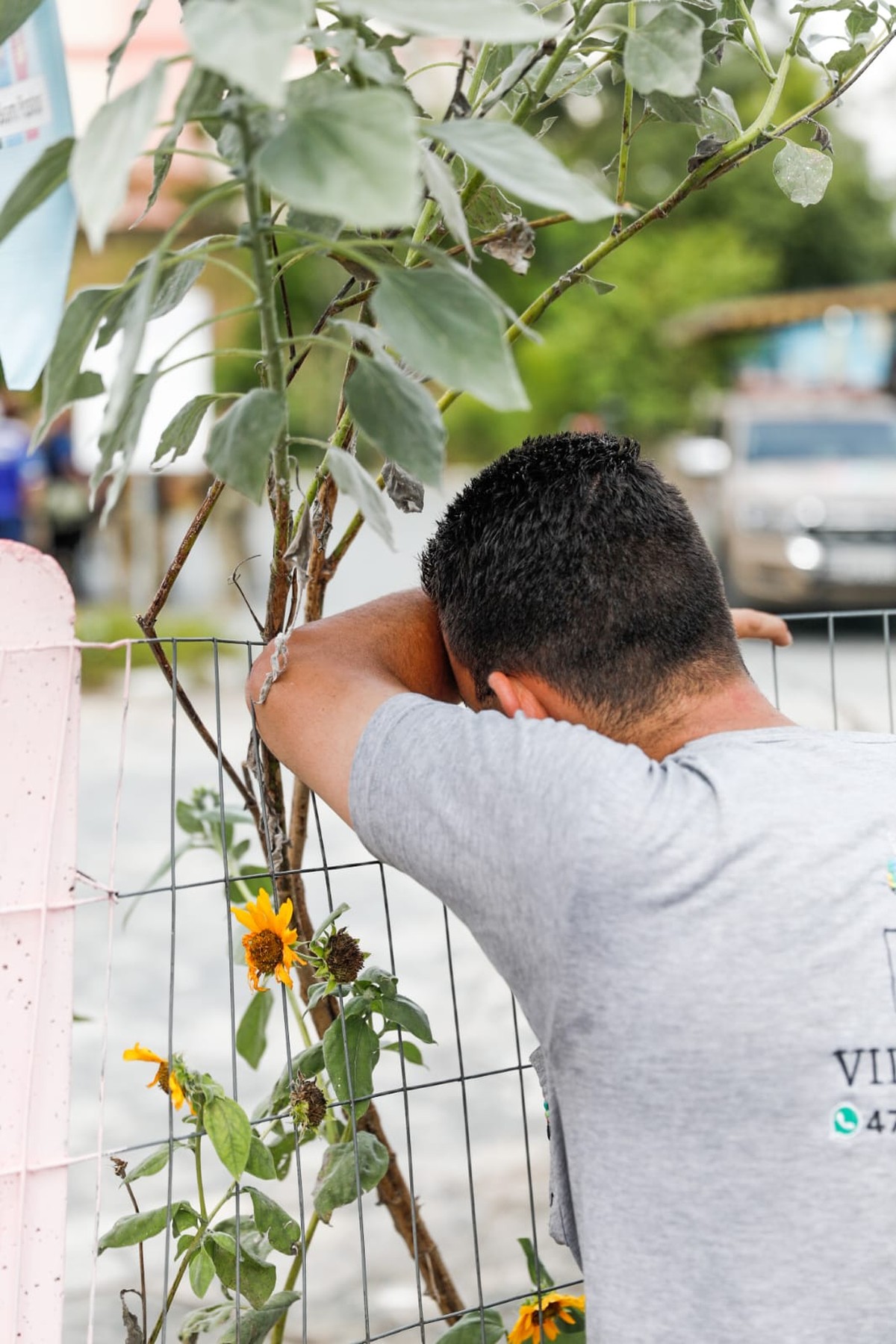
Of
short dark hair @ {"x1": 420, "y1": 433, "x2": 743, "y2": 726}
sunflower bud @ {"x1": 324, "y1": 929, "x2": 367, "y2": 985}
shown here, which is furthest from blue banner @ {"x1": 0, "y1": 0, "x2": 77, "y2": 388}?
sunflower bud @ {"x1": 324, "y1": 929, "x2": 367, "y2": 985}

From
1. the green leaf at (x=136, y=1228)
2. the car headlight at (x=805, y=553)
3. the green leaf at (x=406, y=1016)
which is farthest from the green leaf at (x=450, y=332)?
the car headlight at (x=805, y=553)

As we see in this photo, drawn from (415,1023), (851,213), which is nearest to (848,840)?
(415,1023)

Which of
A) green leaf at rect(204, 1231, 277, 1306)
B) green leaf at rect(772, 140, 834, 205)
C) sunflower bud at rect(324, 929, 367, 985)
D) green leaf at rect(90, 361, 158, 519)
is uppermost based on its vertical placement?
green leaf at rect(772, 140, 834, 205)

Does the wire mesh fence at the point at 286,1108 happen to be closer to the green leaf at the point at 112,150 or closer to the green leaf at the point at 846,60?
the green leaf at the point at 112,150

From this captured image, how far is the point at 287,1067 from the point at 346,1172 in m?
0.12

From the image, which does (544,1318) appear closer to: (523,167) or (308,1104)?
(308,1104)

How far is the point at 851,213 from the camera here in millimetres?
25906

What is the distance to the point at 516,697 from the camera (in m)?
1.15

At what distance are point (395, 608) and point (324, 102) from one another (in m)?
0.62

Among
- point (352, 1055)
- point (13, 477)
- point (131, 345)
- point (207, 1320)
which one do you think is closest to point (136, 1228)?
point (207, 1320)

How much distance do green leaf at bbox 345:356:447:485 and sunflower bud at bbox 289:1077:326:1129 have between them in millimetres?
752

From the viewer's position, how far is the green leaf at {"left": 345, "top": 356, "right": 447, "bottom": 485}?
35.7 inches

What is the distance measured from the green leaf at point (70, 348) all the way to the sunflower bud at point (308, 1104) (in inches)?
30.8

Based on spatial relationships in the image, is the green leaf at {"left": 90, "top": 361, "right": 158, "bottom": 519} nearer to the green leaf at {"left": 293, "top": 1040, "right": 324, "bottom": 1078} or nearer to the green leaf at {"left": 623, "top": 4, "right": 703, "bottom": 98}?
the green leaf at {"left": 623, "top": 4, "right": 703, "bottom": 98}
